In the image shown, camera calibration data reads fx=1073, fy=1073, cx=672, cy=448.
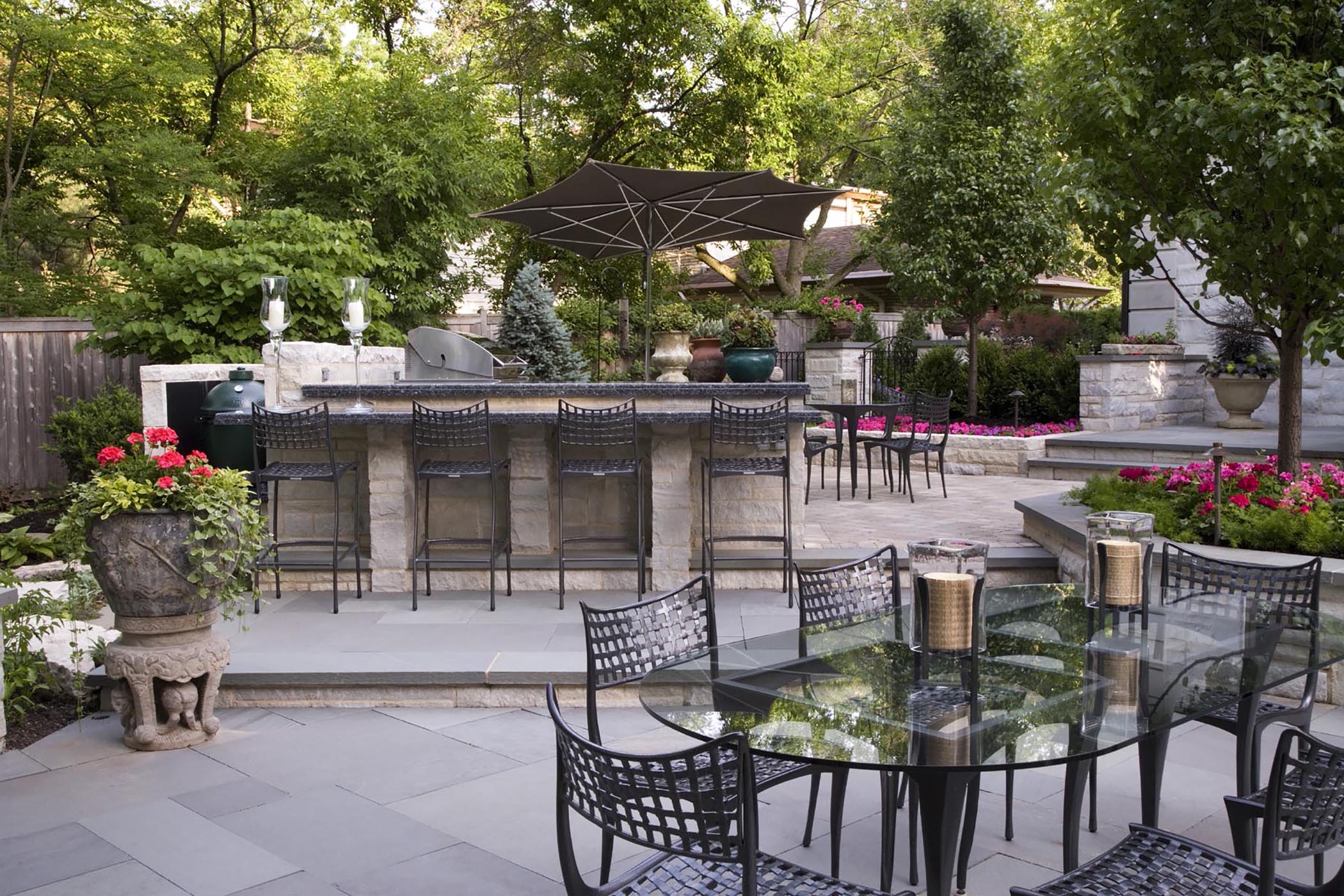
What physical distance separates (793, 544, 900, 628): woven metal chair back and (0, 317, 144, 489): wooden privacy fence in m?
9.97

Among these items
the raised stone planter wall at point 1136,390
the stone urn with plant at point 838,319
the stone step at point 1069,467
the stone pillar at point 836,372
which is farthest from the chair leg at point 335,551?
→ the raised stone planter wall at point 1136,390

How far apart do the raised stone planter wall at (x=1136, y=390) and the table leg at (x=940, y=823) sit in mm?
10637

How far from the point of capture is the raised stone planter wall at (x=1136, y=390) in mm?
12320

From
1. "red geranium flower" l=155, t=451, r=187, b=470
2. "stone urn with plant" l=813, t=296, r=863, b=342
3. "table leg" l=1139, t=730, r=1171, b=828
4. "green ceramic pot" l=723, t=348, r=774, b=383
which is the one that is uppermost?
"stone urn with plant" l=813, t=296, r=863, b=342

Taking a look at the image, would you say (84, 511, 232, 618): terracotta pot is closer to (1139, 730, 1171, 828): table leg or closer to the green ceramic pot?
(1139, 730, 1171, 828): table leg

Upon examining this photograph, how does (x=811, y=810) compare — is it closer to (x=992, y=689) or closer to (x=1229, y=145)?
(x=992, y=689)

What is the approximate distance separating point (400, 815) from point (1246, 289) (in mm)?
5669

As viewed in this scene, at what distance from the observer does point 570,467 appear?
6.49 m

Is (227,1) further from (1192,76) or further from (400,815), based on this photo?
(400,815)

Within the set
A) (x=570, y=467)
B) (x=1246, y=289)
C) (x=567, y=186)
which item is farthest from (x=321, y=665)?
(x=1246, y=289)

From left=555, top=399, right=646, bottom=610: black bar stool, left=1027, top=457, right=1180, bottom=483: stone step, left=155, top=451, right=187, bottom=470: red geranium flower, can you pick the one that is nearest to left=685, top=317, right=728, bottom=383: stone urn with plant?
left=555, top=399, right=646, bottom=610: black bar stool

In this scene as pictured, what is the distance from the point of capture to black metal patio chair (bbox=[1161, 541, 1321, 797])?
3.30m

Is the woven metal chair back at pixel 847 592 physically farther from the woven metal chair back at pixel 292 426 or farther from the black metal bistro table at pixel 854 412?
the black metal bistro table at pixel 854 412

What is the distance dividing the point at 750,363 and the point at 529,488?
6.57 feet
